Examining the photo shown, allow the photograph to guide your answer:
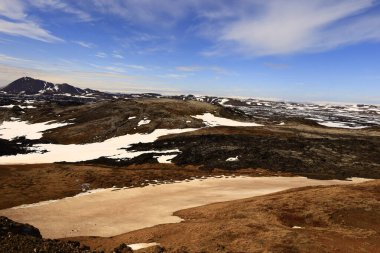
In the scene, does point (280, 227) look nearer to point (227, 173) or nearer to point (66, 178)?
point (227, 173)

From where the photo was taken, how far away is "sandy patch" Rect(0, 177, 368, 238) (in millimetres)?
27422

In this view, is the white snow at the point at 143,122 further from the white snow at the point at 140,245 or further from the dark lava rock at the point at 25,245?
the dark lava rock at the point at 25,245

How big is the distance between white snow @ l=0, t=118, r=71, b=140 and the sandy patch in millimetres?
57657

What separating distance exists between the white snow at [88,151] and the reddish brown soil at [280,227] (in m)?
36.9

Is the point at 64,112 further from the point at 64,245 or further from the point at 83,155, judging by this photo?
the point at 64,245

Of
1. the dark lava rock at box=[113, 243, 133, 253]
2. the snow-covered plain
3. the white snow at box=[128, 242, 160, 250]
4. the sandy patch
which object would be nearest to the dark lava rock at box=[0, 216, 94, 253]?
the dark lava rock at box=[113, 243, 133, 253]

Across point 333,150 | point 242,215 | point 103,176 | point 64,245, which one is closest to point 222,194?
point 242,215

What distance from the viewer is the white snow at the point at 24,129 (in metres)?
91.7

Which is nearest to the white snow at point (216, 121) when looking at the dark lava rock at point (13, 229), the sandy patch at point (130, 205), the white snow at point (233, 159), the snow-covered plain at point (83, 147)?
the snow-covered plain at point (83, 147)

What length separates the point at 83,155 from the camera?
6638 cm

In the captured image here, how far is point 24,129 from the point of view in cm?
10231

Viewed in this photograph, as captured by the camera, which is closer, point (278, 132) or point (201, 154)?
point (201, 154)

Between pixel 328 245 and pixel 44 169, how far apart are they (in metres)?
41.1

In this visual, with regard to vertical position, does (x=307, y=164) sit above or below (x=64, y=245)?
below
